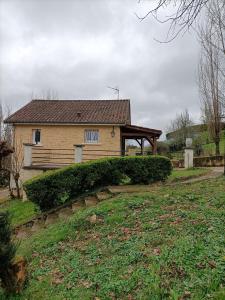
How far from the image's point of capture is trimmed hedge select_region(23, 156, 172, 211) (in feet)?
38.7

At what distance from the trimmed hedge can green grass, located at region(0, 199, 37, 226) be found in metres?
0.92

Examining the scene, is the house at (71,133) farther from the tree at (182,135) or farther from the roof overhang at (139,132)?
the tree at (182,135)

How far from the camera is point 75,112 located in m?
25.2

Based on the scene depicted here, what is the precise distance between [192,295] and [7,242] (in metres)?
2.46

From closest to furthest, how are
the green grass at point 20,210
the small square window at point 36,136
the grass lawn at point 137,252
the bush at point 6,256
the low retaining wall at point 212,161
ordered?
the grass lawn at point 137,252
the bush at point 6,256
the green grass at point 20,210
the small square window at point 36,136
the low retaining wall at point 212,161

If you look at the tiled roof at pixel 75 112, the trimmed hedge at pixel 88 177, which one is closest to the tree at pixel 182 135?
the tiled roof at pixel 75 112

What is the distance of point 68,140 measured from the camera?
936 inches

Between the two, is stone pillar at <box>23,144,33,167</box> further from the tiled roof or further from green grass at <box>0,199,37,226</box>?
the tiled roof

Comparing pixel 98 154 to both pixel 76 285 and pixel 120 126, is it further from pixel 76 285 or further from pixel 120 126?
pixel 76 285

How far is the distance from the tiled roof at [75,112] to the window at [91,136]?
78cm

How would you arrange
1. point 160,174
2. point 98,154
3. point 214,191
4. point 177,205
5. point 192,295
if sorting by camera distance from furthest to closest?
point 98,154 → point 160,174 → point 214,191 → point 177,205 → point 192,295

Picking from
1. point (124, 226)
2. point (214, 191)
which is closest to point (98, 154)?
point (214, 191)

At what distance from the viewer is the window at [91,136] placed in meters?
23.7

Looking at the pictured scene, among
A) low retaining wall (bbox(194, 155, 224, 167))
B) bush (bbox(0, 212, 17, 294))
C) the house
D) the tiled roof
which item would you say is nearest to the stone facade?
the house
